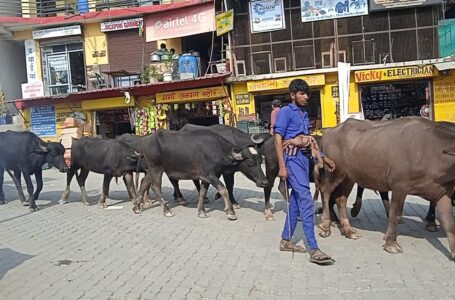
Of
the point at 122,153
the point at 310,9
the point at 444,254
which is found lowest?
the point at 444,254

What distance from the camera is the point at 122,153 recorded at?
10492mm

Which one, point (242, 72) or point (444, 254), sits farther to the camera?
point (242, 72)

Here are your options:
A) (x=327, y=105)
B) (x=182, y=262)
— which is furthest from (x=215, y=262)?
(x=327, y=105)

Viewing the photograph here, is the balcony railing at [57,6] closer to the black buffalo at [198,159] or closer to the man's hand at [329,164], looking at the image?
the black buffalo at [198,159]

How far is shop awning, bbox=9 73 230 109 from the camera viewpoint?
65.8 ft

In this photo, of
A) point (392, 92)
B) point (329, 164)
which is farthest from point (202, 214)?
point (392, 92)

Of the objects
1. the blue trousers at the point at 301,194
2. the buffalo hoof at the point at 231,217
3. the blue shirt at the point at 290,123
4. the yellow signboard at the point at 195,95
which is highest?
the yellow signboard at the point at 195,95

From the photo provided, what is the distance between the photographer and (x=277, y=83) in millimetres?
19422

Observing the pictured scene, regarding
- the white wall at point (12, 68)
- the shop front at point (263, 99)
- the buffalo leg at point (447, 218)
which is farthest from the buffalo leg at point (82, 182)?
the white wall at point (12, 68)

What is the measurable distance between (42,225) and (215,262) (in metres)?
4.23

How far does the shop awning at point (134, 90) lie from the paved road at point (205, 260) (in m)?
11.2

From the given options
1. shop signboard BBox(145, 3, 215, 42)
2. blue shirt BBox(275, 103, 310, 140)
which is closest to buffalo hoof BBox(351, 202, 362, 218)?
blue shirt BBox(275, 103, 310, 140)

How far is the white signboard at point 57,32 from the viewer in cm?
2320

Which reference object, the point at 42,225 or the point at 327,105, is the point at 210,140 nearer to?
the point at 42,225
